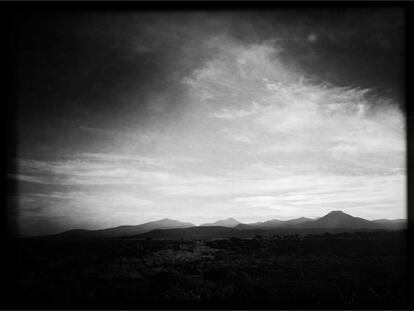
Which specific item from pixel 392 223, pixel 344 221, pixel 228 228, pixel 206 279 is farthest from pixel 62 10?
pixel 344 221

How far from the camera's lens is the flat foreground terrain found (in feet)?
13.8

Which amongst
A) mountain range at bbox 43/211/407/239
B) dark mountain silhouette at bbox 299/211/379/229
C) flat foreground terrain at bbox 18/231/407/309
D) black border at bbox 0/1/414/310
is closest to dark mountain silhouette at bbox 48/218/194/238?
mountain range at bbox 43/211/407/239

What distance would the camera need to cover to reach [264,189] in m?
5.25

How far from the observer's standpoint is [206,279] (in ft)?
Answer: 15.2

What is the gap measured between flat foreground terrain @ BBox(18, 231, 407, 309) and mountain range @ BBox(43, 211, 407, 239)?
0.22 metres

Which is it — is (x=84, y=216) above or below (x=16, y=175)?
below

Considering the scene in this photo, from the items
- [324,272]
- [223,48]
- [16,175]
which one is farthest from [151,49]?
[324,272]

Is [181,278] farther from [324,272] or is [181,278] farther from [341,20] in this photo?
[341,20]

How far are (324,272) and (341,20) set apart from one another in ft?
14.4

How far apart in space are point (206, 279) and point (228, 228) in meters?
2.42

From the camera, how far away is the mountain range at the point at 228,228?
17.7ft

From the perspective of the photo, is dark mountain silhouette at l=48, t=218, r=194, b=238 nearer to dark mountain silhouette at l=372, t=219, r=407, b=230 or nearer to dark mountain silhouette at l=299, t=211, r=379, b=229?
dark mountain silhouette at l=299, t=211, r=379, b=229

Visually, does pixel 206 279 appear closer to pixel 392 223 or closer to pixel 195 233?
pixel 195 233

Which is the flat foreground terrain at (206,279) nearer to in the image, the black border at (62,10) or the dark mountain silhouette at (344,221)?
the black border at (62,10)
